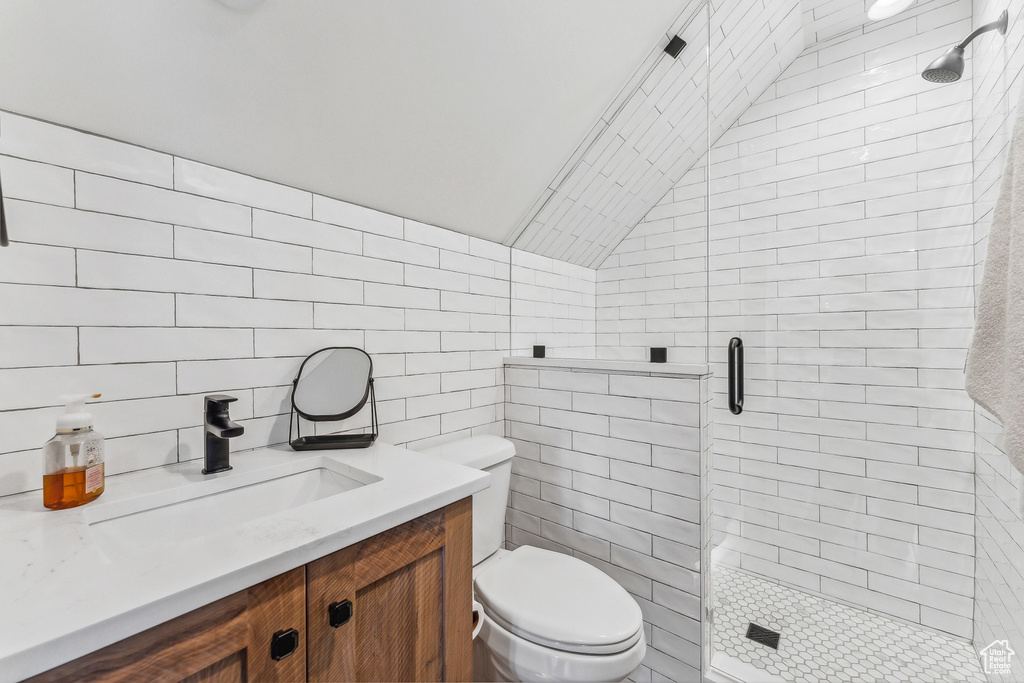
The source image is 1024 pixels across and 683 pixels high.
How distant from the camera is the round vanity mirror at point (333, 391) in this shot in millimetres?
1182

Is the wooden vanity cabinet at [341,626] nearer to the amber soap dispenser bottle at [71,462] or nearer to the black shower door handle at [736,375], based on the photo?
the amber soap dispenser bottle at [71,462]

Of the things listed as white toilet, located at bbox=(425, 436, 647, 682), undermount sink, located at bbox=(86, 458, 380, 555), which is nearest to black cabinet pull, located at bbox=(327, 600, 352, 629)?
undermount sink, located at bbox=(86, 458, 380, 555)

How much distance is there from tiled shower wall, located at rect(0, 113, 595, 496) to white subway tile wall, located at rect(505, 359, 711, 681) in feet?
1.50

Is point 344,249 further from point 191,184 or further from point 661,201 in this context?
point 661,201

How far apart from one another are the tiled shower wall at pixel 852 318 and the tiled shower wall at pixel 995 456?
0.09 m

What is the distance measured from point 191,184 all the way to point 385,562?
3.34 ft

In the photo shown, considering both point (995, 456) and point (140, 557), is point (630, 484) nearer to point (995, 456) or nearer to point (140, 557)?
point (995, 456)

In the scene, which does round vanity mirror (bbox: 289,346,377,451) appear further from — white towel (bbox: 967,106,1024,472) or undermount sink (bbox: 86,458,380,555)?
white towel (bbox: 967,106,1024,472)


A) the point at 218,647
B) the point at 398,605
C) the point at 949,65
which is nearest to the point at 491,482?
the point at 398,605

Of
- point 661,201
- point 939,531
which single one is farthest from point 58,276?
point 939,531

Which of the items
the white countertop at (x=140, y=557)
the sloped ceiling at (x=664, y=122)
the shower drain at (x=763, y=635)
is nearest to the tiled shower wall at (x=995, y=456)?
the shower drain at (x=763, y=635)

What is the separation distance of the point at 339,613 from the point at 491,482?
29.4 inches

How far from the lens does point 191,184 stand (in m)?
1.06

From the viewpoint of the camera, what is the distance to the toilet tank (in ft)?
4.67
